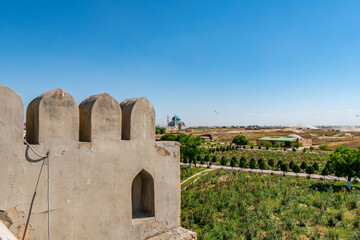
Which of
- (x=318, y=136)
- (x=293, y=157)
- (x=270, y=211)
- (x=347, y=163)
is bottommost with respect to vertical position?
(x=270, y=211)

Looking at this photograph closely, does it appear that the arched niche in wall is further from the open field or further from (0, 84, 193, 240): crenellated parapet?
the open field

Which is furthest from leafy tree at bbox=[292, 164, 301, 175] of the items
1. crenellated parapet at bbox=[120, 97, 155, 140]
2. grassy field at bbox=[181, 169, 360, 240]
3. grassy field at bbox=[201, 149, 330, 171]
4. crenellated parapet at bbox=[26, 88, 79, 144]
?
crenellated parapet at bbox=[26, 88, 79, 144]

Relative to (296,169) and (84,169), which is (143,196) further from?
(296,169)

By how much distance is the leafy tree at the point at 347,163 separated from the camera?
18.4 metres

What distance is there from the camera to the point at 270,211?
45.2ft

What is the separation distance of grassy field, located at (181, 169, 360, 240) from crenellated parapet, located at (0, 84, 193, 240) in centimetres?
769

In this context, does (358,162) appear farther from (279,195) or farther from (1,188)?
(1,188)

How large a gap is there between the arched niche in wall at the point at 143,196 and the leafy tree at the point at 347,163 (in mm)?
20377

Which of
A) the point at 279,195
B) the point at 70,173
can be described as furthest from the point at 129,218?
the point at 279,195

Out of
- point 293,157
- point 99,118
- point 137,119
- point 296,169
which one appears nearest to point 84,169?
point 99,118

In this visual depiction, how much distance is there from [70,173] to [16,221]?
0.80 metres

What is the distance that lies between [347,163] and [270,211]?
9.95m

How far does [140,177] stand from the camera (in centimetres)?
444

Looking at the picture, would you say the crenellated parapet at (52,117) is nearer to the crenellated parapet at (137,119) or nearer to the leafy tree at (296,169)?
the crenellated parapet at (137,119)
